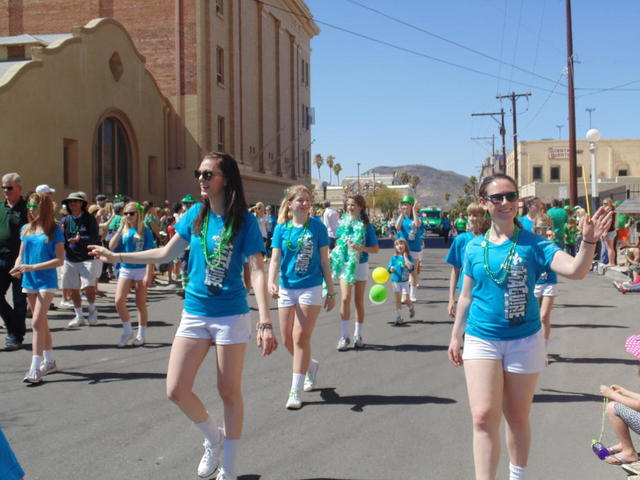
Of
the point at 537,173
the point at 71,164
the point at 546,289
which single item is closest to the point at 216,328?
the point at 546,289

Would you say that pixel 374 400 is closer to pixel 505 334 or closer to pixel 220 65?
pixel 505 334

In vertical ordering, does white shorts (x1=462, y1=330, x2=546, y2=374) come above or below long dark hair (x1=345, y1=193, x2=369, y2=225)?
below

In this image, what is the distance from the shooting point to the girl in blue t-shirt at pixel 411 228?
465 inches

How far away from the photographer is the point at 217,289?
13.5 feet

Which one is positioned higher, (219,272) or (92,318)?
(219,272)

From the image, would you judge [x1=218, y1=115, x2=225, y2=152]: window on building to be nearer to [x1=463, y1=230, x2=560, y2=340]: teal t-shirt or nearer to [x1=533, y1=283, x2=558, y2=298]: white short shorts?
[x1=533, y1=283, x2=558, y2=298]: white short shorts

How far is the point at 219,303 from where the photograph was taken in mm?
4121

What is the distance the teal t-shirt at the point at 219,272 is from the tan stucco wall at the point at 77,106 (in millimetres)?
18295

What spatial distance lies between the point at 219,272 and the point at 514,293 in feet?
5.64

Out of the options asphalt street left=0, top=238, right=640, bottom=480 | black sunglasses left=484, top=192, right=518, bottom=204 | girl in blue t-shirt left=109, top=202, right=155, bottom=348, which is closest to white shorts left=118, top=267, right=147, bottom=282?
girl in blue t-shirt left=109, top=202, right=155, bottom=348

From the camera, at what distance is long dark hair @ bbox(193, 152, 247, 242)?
420 centimetres

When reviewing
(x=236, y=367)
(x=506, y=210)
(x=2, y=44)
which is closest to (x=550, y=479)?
(x=506, y=210)

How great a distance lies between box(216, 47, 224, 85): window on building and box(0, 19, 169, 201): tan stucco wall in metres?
4.60

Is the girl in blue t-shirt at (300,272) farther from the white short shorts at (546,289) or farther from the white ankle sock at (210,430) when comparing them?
the white short shorts at (546,289)
